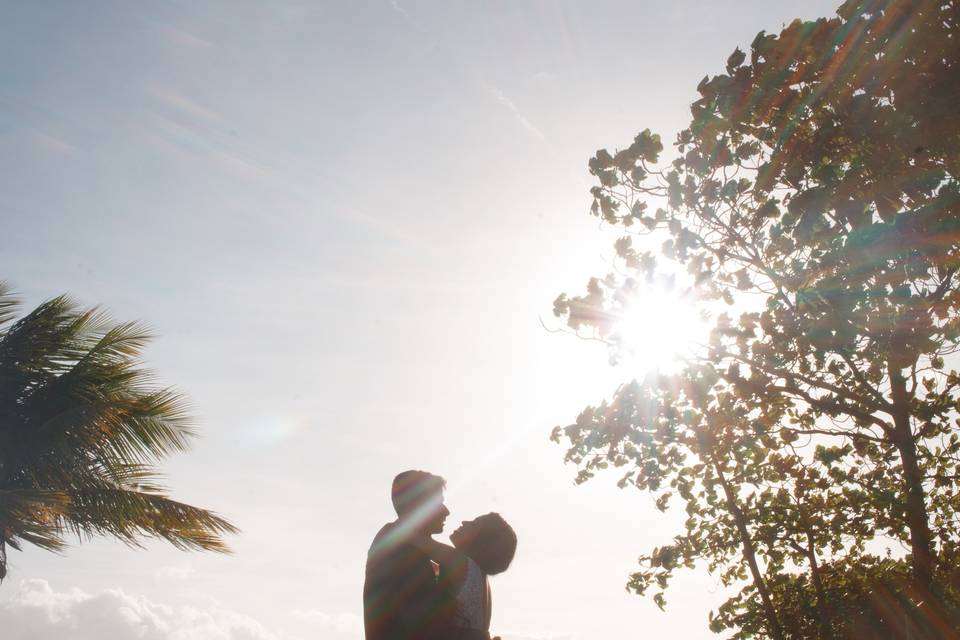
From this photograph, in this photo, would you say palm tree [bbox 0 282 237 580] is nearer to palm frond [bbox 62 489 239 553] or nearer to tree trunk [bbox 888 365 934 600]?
palm frond [bbox 62 489 239 553]

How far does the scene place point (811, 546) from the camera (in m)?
13.1

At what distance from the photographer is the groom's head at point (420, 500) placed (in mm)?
2310

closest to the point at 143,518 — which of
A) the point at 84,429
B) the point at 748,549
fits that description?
the point at 84,429

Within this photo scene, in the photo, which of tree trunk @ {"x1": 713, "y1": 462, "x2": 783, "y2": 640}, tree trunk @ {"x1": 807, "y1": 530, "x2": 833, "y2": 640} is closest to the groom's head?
tree trunk @ {"x1": 713, "y1": 462, "x2": 783, "y2": 640}

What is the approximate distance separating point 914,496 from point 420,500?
1029cm

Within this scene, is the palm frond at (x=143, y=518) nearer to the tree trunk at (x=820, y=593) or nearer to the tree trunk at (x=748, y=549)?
the tree trunk at (x=748, y=549)

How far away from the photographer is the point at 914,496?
973 centimetres

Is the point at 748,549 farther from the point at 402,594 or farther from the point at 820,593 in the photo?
the point at 402,594

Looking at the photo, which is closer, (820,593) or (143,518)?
(143,518)

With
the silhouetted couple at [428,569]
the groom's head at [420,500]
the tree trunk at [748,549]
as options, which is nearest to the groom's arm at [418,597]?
the silhouetted couple at [428,569]

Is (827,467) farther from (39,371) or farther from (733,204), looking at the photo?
(39,371)

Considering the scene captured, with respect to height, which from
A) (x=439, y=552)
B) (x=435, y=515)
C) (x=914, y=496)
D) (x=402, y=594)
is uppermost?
(x=914, y=496)

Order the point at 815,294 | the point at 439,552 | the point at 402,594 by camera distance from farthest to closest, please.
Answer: the point at 815,294 → the point at 439,552 → the point at 402,594

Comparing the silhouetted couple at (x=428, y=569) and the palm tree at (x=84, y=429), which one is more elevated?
the palm tree at (x=84, y=429)
